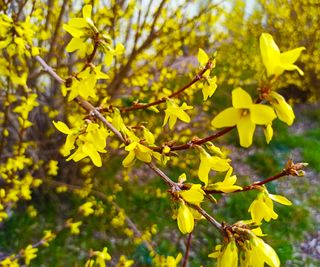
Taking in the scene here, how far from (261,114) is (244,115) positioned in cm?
4

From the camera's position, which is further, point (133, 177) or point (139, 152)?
point (133, 177)

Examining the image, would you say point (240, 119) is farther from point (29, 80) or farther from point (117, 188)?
point (117, 188)

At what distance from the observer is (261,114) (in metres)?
0.76

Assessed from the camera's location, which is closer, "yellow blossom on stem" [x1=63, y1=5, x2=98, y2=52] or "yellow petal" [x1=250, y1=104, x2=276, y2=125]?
"yellow petal" [x1=250, y1=104, x2=276, y2=125]

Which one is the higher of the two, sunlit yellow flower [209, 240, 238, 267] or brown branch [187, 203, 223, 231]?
brown branch [187, 203, 223, 231]

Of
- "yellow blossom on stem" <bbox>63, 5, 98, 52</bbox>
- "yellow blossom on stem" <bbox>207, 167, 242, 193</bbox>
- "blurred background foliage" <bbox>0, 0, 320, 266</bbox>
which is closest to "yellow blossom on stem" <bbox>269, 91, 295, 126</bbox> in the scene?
"yellow blossom on stem" <bbox>207, 167, 242, 193</bbox>

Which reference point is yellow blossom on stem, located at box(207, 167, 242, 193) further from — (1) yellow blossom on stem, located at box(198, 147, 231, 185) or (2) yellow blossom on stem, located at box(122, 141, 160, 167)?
(2) yellow blossom on stem, located at box(122, 141, 160, 167)

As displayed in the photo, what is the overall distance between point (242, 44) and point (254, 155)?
5.44 feet

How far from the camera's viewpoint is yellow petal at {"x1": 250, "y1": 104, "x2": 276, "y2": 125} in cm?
75

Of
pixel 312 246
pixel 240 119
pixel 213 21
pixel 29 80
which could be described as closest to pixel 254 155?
pixel 312 246

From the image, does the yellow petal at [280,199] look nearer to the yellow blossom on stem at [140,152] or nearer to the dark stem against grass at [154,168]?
the dark stem against grass at [154,168]

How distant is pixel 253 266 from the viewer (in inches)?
33.9

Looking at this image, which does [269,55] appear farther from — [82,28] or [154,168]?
[82,28]

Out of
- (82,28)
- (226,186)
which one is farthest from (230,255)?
(82,28)
